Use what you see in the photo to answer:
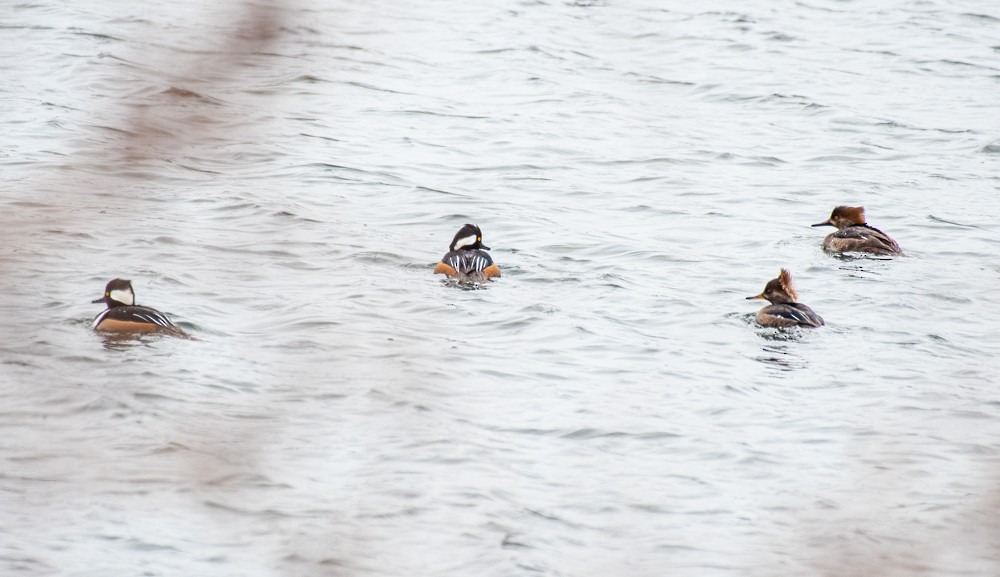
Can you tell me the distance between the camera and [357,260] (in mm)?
11133

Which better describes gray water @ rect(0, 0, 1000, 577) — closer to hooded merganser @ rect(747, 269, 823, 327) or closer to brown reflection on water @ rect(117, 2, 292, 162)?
brown reflection on water @ rect(117, 2, 292, 162)

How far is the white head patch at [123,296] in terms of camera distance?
912 cm

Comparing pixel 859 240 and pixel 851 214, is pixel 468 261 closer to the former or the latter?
pixel 859 240

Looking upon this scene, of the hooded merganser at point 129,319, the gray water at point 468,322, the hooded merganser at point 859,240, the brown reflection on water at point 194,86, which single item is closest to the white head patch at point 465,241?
the gray water at point 468,322

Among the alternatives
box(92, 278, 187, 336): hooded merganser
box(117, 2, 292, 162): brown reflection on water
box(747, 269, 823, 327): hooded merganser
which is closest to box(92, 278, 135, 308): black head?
box(92, 278, 187, 336): hooded merganser

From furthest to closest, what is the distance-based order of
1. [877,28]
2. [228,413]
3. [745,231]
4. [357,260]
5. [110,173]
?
[877,28] < [745,231] < [357,260] < [228,413] < [110,173]

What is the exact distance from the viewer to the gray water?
1894mm

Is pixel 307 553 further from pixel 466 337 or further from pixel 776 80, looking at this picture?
pixel 776 80

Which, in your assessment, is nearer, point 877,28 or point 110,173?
point 110,173

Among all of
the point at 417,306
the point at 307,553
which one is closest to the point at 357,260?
the point at 417,306

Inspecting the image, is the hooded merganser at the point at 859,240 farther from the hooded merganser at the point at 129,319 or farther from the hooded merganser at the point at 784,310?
the hooded merganser at the point at 129,319

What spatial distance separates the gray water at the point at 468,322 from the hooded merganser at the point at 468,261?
15cm

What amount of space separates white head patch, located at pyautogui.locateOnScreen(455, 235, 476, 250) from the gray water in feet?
1.45

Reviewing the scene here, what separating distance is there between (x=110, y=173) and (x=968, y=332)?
9.31m
